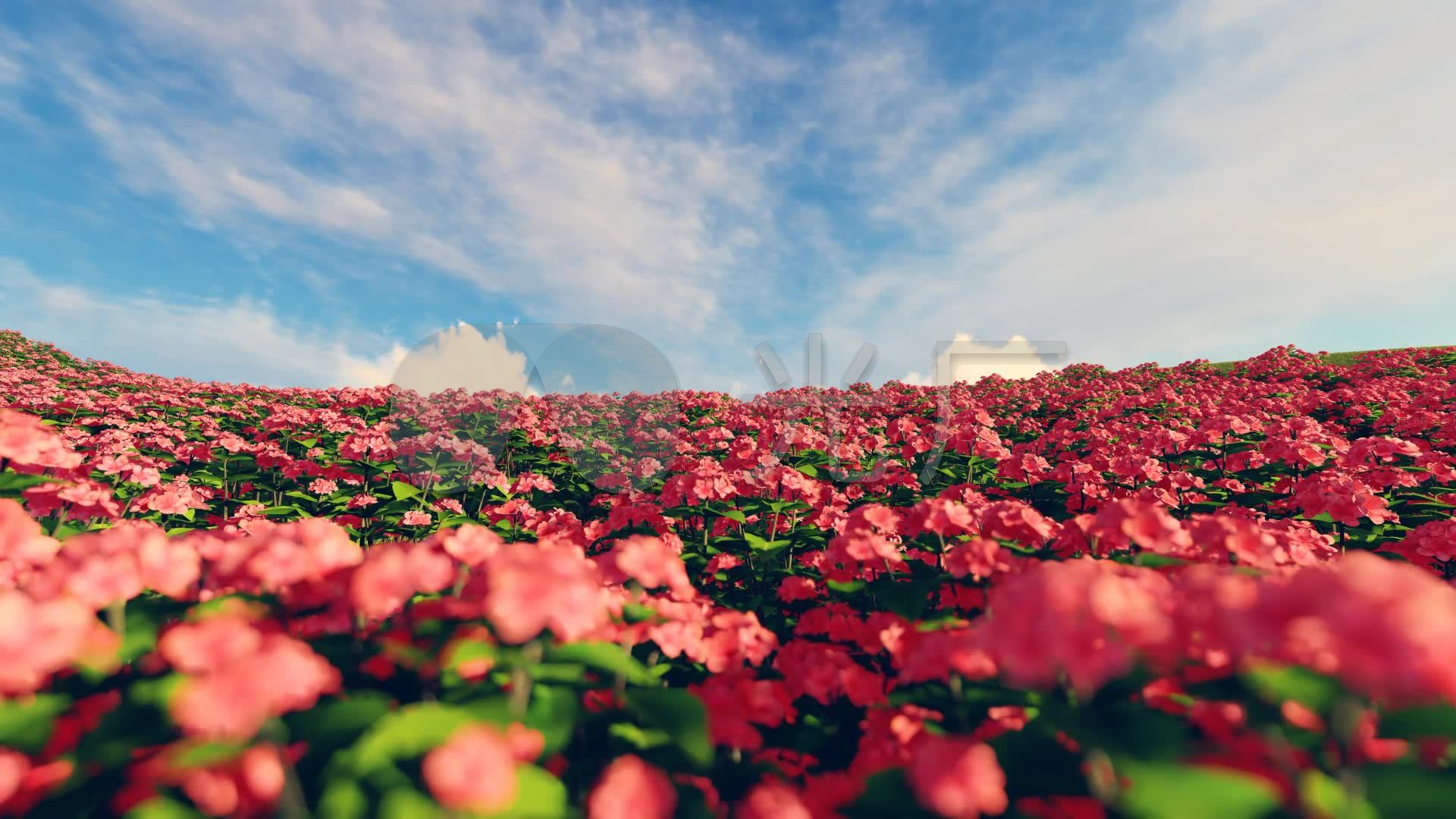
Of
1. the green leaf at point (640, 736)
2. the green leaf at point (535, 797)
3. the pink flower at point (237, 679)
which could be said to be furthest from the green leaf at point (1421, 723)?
the pink flower at point (237, 679)

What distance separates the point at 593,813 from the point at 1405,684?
1.93m

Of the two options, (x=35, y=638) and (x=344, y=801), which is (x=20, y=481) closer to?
(x=35, y=638)

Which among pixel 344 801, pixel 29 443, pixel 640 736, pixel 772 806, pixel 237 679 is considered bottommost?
pixel 772 806

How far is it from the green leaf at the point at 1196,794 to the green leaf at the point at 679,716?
122 centimetres

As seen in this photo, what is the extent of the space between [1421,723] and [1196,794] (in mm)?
707

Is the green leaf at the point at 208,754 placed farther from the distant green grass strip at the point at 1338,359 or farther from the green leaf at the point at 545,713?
the distant green grass strip at the point at 1338,359

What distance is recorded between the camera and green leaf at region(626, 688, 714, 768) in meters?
1.98

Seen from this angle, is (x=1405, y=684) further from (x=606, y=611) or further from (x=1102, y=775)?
(x=606, y=611)

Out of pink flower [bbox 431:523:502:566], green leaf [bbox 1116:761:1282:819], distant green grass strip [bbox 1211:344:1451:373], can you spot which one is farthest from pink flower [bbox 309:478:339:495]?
distant green grass strip [bbox 1211:344:1451:373]

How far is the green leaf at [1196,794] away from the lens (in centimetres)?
133

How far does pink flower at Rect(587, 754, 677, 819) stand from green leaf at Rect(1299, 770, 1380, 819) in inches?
63.5

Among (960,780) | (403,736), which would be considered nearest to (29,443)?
(403,736)

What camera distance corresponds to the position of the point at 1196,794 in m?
1.37

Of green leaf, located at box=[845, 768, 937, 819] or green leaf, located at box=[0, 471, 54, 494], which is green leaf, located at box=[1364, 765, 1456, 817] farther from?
green leaf, located at box=[0, 471, 54, 494]
